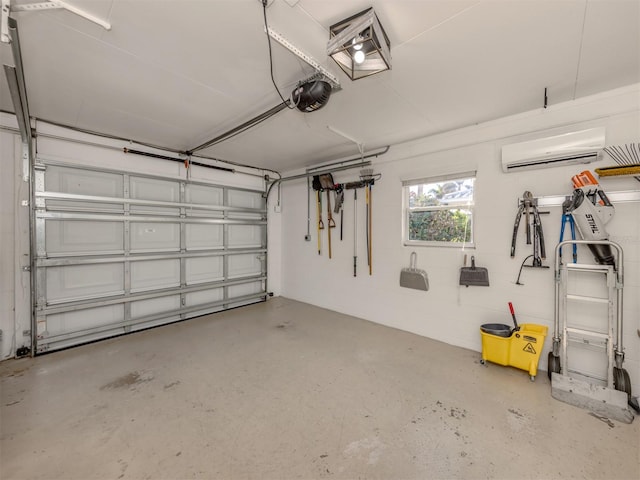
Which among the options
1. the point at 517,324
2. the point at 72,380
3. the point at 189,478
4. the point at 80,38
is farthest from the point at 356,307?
the point at 80,38

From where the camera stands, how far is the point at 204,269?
444 centimetres

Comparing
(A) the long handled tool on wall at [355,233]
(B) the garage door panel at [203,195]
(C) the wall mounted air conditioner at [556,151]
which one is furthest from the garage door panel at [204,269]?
(C) the wall mounted air conditioner at [556,151]

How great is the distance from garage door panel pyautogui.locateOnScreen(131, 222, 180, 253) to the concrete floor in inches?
55.1

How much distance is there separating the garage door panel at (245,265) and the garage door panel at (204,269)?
21cm

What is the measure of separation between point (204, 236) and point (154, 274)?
0.94 meters

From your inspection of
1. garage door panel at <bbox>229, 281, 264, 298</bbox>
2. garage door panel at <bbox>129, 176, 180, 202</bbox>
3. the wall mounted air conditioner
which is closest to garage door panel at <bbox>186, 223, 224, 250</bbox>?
garage door panel at <bbox>129, 176, 180, 202</bbox>

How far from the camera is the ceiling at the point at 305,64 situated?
148 centimetres

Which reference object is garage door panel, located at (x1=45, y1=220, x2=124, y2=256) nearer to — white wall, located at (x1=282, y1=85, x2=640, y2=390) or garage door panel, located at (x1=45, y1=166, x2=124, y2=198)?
garage door panel, located at (x1=45, y1=166, x2=124, y2=198)

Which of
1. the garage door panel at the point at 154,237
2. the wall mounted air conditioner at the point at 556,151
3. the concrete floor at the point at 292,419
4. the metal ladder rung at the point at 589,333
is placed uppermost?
the wall mounted air conditioner at the point at 556,151

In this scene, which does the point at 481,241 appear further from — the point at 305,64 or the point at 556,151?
the point at 305,64

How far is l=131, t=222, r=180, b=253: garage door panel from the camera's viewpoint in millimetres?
3689

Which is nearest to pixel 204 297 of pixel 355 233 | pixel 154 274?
pixel 154 274

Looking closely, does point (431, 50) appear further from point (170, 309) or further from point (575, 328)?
point (170, 309)

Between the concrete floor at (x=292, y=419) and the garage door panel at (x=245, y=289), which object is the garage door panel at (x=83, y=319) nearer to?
the concrete floor at (x=292, y=419)
